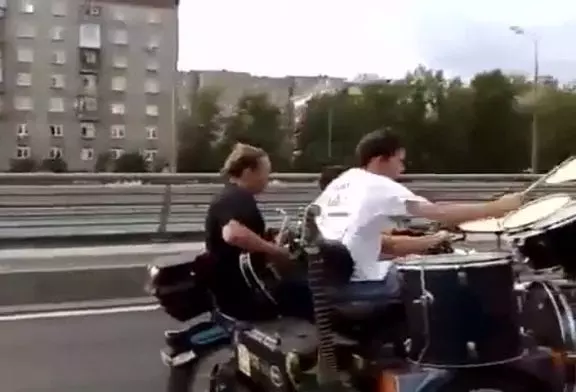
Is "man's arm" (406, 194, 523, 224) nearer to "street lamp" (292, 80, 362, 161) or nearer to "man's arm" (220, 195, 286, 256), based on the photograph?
"man's arm" (220, 195, 286, 256)

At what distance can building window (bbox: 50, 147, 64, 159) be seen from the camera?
50625 millimetres

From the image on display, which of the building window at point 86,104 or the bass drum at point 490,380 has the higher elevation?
the building window at point 86,104

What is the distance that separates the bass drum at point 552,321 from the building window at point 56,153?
45.7 metres

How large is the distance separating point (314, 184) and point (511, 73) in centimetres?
3125

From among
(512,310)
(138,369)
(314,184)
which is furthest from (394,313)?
(314,184)

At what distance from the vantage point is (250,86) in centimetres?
4700

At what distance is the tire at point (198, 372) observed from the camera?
6.59 m

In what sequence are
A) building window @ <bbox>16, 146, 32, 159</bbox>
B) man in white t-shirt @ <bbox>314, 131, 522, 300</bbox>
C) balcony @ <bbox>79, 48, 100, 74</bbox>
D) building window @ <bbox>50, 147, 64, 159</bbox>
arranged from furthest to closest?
balcony @ <bbox>79, 48, 100, 74</bbox>, building window @ <bbox>50, 147, 64, 159</bbox>, building window @ <bbox>16, 146, 32, 159</bbox>, man in white t-shirt @ <bbox>314, 131, 522, 300</bbox>

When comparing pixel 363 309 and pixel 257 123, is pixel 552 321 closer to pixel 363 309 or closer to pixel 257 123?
pixel 363 309

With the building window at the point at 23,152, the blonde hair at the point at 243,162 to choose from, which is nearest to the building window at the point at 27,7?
the building window at the point at 23,152

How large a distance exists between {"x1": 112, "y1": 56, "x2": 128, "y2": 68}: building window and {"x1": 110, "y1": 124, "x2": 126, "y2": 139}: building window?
9.03 feet

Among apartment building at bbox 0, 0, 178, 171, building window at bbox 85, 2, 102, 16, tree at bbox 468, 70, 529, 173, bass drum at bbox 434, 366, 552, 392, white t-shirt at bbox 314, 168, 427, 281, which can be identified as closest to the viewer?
bass drum at bbox 434, 366, 552, 392

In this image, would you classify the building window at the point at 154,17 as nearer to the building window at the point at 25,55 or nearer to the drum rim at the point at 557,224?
the building window at the point at 25,55

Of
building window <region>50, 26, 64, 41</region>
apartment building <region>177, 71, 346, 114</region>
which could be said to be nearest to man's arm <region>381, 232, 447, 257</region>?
apartment building <region>177, 71, 346, 114</region>
